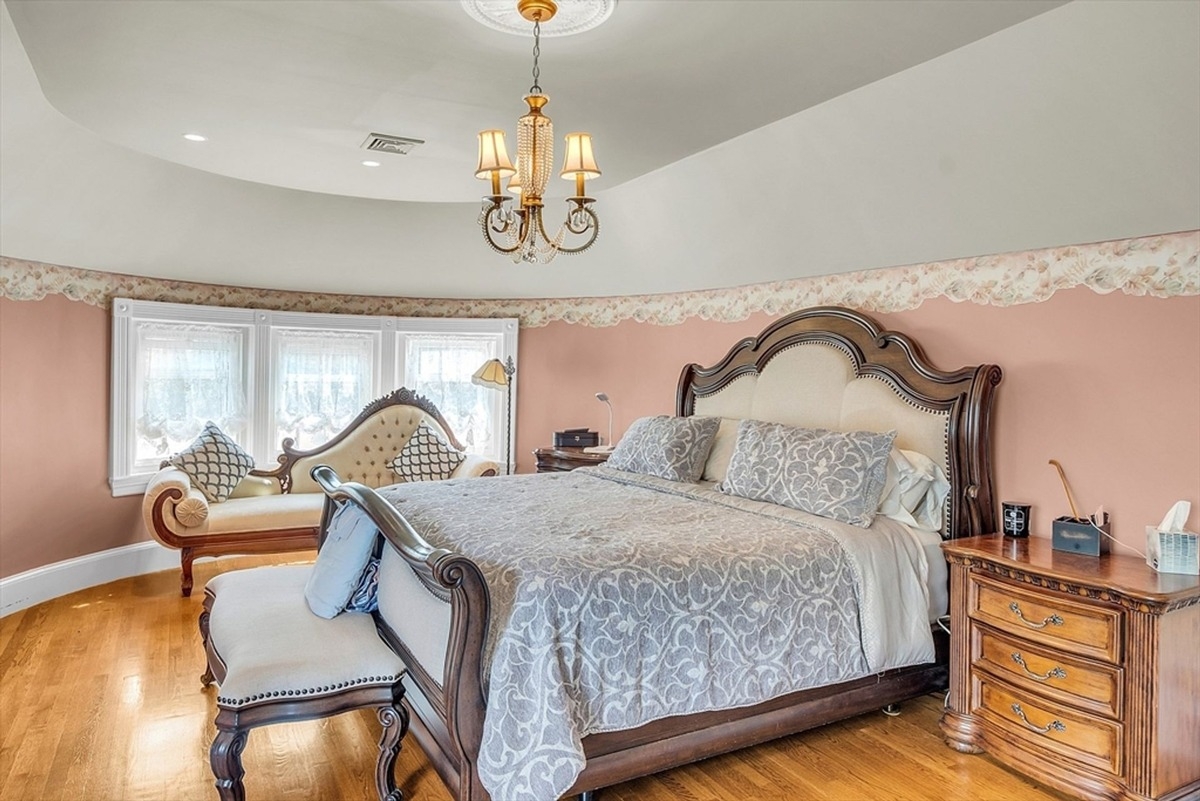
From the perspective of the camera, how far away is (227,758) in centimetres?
203

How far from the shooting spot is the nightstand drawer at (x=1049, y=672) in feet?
7.58

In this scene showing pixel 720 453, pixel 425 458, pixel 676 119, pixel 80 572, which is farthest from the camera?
pixel 425 458

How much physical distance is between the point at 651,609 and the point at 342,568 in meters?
1.15

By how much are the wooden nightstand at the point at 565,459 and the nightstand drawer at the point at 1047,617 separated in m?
2.65

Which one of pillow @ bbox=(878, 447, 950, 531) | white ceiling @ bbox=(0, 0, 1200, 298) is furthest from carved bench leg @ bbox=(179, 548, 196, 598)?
pillow @ bbox=(878, 447, 950, 531)

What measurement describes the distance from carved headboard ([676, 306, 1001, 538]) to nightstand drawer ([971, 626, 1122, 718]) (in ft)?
2.07

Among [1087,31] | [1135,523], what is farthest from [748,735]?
[1087,31]

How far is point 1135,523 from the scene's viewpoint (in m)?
2.76

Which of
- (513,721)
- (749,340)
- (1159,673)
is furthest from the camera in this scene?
(749,340)

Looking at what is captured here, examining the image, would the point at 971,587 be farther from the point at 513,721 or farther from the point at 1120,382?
the point at 513,721

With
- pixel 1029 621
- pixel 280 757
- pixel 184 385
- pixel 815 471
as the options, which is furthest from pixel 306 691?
pixel 184 385

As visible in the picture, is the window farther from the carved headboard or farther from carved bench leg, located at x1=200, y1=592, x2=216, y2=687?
carved bench leg, located at x1=200, y1=592, x2=216, y2=687

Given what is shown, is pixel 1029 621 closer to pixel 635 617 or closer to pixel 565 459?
pixel 635 617

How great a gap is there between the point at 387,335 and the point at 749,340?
10.1 feet
